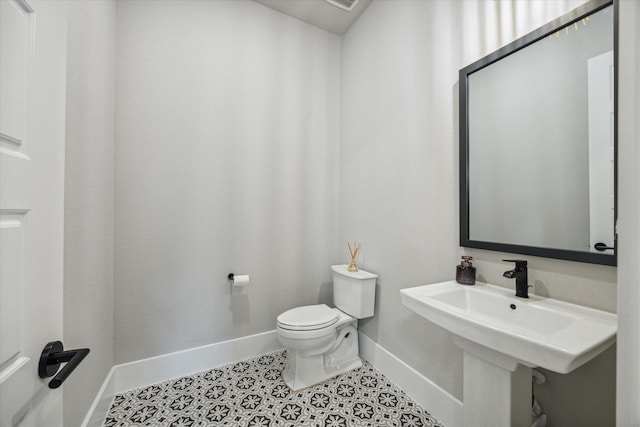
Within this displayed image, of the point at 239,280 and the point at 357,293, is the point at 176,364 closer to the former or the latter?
the point at 239,280

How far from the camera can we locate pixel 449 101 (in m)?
1.52

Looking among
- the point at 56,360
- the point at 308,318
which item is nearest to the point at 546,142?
the point at 308,318

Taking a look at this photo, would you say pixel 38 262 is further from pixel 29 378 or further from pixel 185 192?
pixel 185 192

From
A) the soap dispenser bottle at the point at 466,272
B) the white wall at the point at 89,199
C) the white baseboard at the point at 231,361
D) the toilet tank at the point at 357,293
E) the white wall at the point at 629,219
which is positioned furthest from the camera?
the toilet tank at the point at 357,293

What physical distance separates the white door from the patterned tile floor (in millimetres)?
1123

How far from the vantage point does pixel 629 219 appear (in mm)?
499

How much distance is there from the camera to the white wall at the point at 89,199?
110 cm

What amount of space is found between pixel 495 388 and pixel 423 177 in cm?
113

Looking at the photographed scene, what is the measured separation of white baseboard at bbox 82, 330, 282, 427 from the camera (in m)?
1.59

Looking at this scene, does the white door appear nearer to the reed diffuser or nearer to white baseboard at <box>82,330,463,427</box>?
white baseboard at <box>82,330,463,427</box>

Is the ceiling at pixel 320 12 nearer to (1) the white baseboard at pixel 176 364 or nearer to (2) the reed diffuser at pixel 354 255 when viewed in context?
(2) the reed diffuser at pixel 354 255

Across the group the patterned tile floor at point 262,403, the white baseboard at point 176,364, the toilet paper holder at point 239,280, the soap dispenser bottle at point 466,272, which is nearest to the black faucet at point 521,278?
the soap dispenser bottle at point 466,272

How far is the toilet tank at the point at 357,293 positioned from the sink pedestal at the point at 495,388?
2.93ft

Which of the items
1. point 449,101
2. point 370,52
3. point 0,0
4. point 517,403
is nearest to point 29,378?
point 0,0
